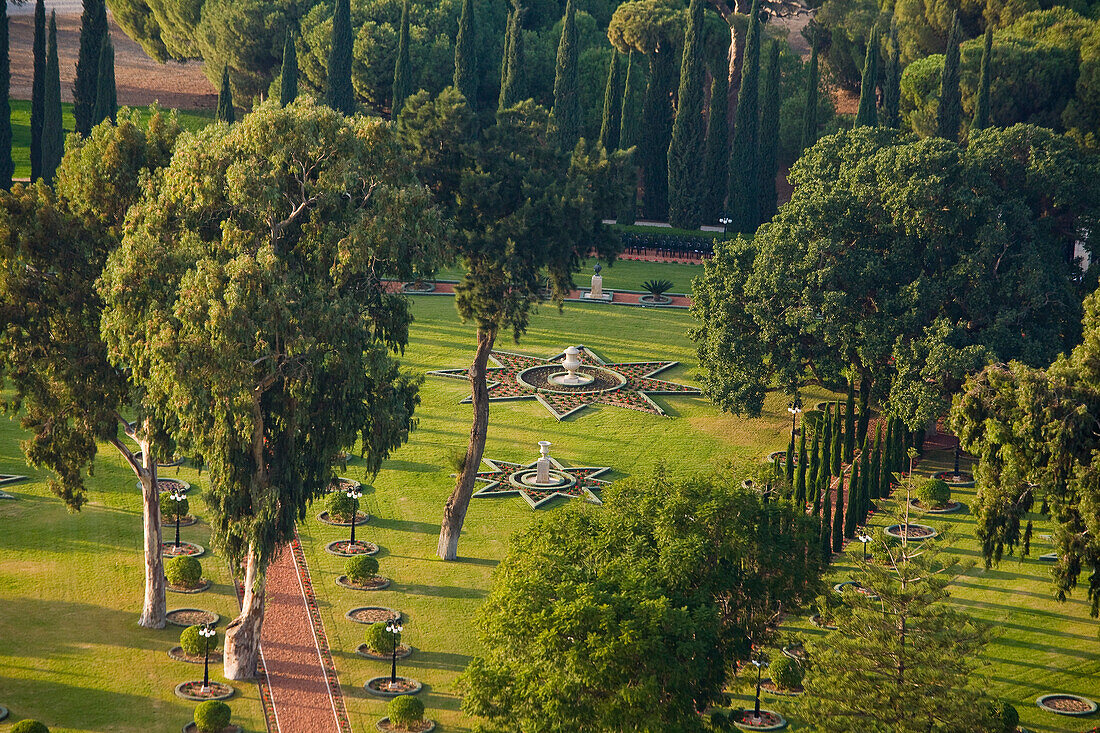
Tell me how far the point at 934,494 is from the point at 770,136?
45533 millimetres

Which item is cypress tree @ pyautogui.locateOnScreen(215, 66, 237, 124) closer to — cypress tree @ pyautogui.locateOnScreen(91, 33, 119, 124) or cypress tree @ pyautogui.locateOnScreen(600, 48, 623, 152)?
cypress tree @ pyautogui.locateOnScreen(91, 33, 119, 124)

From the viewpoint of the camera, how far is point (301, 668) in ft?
102

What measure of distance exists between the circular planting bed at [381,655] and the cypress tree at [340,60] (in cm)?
5358

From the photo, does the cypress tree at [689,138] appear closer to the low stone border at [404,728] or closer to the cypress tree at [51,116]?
the cypress tree at [51,116]

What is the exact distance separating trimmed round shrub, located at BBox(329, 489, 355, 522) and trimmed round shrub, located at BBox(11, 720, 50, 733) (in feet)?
48.2

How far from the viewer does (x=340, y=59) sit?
3157 inches

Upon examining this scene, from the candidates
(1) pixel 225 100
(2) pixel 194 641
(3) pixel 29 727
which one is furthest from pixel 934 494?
(1) pixel 225 100

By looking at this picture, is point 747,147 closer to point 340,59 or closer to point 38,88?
point 340,59

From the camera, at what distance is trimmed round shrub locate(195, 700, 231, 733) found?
2748cm

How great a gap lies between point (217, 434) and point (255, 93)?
229ft

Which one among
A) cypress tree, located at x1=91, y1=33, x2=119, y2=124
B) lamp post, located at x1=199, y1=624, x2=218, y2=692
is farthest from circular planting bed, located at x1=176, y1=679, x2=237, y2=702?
cypress tree, located at x1=91, y1=33, x2=119, y2=124

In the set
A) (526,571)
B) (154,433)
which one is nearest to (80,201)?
(154,433)

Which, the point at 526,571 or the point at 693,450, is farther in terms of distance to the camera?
the point at 693,450

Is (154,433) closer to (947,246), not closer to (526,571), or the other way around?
(526,571)
